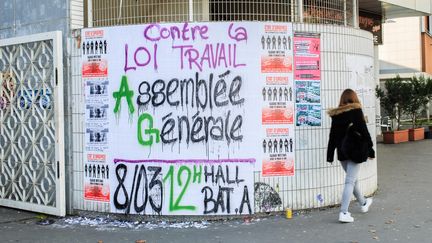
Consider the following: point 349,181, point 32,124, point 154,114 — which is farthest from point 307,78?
point 32,124

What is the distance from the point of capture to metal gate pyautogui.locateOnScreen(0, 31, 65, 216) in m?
7.66

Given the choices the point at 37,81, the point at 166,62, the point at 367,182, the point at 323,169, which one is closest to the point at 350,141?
the point at 323,169

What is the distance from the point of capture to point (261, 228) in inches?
267

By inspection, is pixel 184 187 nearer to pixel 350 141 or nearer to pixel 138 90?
pixel 138 90

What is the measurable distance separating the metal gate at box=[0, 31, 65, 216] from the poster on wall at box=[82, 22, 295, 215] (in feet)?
3.17

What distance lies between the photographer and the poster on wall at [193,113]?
7180mm

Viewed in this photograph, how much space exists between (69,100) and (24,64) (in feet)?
3.60

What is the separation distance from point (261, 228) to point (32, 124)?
3.82m

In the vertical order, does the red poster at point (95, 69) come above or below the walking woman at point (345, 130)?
above

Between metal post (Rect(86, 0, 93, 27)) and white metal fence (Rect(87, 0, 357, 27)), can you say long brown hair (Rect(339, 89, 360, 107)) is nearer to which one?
white metal fence (Rect(87, 0, 357, 27))

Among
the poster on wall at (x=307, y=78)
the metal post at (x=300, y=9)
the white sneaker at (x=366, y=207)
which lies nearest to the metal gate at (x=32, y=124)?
the poster on wall at (x=307, y=78)

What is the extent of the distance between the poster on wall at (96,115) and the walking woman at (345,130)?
3.08 meters

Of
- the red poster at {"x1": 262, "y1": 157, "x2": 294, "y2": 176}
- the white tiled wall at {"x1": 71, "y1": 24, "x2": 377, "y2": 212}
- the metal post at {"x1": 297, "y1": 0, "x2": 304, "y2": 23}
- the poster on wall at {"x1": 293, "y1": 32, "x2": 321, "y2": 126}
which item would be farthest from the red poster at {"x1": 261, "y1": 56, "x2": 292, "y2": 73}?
the red poster at {"x1": 262, "y1": 157, "x2": 294, "y2": 176}

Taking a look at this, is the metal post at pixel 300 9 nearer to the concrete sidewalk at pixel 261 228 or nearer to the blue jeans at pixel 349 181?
the blue jeans at pixel 349 181
